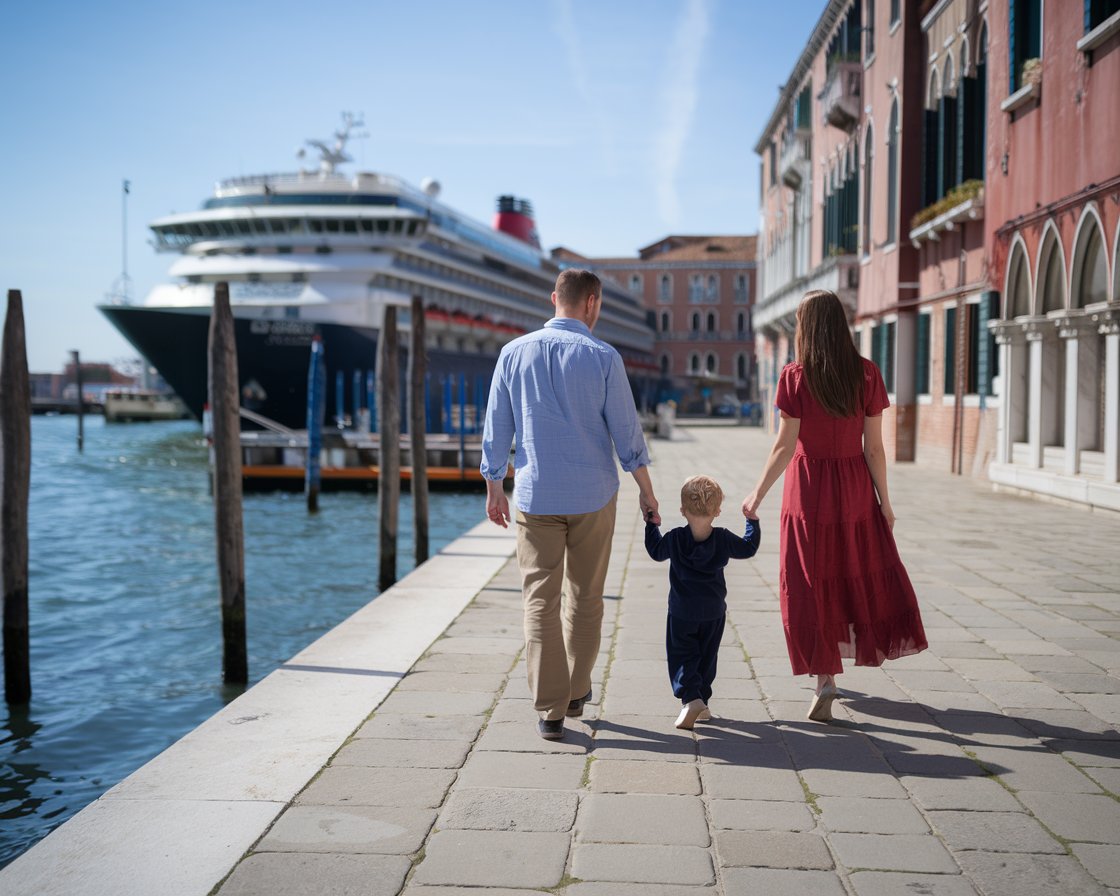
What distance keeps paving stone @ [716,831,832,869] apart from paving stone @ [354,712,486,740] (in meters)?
1.16

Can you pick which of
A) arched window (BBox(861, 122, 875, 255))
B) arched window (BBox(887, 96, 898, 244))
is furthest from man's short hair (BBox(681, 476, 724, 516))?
arched window (BBox(861, 122, 875, 255))

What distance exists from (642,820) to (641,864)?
0.29m

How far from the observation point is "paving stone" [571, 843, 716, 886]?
8.51ft

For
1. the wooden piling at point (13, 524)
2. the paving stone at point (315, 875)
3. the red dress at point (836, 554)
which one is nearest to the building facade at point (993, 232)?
the red dress at point (836, 554)

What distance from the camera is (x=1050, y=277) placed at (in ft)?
38.5

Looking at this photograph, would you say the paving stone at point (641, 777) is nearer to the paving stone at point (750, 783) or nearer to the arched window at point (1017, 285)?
the paving stone at point (750, 783)

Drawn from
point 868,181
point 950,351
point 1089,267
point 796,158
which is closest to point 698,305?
point 796,158

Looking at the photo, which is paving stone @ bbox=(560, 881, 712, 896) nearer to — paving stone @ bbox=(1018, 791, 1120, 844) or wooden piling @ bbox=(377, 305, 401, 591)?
paving stone @ bbox=(1018, 791, 1120, 844)

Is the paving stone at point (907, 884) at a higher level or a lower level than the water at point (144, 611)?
higher

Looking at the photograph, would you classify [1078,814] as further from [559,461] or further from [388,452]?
[388,452]

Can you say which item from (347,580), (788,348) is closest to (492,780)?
(347,580)

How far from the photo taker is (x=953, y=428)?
1549cm

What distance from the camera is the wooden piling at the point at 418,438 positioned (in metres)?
12.4

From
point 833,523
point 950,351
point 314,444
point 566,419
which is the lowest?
point 314,444
